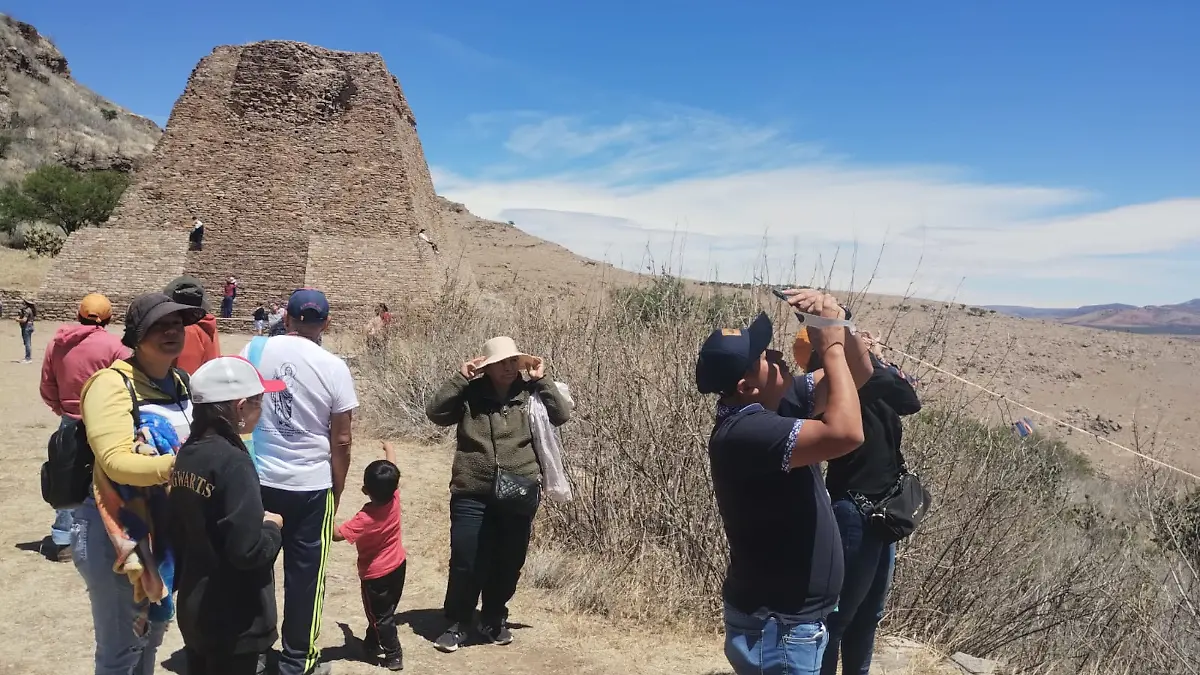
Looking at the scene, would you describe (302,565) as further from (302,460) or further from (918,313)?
(918,313)

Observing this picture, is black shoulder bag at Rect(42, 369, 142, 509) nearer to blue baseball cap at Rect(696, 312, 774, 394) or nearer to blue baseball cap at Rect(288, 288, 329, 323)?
blue baseball cap at Rect(288, 288, 329, 323)

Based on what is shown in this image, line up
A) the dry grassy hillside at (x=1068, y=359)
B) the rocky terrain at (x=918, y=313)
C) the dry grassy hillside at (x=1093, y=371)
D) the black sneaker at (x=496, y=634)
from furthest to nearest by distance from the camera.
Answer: the rocky terrain at (x=918, y=313) < the dry grassy hillside at (x=1093, y=371) < the dry grassy hillside at (x=1068, y=359) < the black sneaker at (x=496, y=634)

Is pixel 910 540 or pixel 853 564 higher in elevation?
pixel 853 564

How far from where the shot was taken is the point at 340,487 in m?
3.49

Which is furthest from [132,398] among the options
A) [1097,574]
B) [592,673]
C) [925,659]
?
[1097,574]

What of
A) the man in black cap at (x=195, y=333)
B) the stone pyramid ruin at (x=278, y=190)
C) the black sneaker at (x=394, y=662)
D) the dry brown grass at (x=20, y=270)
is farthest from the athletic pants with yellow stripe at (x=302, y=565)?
the dry brown grass at (x=20, y=270)

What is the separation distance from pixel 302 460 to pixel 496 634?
155 cm

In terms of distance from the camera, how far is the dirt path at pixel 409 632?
13.0 feet

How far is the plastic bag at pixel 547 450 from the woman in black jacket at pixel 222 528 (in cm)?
165

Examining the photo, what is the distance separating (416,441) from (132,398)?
6.80 m

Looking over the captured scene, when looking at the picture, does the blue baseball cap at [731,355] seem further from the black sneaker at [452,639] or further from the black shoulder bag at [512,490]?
the black sneaker at [452,639]

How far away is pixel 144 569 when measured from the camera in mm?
2664

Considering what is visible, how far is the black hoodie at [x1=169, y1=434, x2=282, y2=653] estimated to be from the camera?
240 cm

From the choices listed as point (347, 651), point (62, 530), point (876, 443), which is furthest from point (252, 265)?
point (876, 443)
